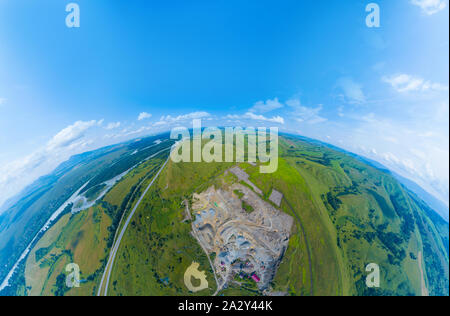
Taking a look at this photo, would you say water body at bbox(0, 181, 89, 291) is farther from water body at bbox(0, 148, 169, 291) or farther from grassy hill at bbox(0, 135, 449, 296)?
grassy hill at bbox(0, 135, 449, 296)

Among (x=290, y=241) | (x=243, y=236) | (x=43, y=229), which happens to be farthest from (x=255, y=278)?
(x=43, y=229)

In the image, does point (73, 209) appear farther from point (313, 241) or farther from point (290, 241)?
point (313, 241)

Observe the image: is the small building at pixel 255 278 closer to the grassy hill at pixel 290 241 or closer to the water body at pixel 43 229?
the grassy hill at pixel 290 241

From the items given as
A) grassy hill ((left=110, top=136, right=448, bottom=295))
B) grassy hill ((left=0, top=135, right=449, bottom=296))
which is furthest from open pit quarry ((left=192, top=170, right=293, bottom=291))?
grassy hill ((left=110, top=136, right=448, bottom=295))

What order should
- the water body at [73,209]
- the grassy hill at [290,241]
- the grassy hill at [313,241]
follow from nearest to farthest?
the grassy hill at [313,241] < the grassy hill at [290,241] < the water body at [73,209]

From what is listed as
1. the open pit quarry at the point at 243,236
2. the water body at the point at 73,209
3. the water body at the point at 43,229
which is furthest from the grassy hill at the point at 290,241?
the water body at the point at 43,229

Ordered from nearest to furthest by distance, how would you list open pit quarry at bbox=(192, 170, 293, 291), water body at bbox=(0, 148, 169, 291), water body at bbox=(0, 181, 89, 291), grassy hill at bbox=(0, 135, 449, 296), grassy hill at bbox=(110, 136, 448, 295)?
1. open pit quarry at bbox=(192, 170, 293, 291)
2. grassy hill at bbox=(110, 136, 448, 295)
3. grassy hill at bbox=(0, 135, 449, 296)
4. water body at bbox=(0, 181, 89, 291)
5. water body at bbox=(0, 148, 169, 291)

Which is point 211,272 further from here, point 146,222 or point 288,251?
point 146,222
